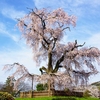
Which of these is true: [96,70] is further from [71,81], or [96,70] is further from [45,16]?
[45,16]

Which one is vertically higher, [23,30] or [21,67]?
[23,30]

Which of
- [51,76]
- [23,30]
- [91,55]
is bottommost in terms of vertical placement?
[51,76]

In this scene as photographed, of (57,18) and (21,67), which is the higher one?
(57,18)

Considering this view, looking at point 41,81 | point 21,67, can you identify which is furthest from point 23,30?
point 41,81

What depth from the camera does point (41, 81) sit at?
86.5 feet

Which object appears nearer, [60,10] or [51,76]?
[51,76]

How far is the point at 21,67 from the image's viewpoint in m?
27.1

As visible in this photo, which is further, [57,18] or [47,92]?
[57,18]

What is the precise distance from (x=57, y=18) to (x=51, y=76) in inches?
285

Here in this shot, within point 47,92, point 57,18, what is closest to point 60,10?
point 57,18

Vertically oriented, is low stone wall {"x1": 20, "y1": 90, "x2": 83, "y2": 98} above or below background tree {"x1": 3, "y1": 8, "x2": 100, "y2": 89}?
below

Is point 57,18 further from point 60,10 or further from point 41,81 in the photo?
point 41,81

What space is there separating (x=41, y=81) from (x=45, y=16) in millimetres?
7982

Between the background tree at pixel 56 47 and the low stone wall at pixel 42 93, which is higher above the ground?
the background tree at pixel 56 47
